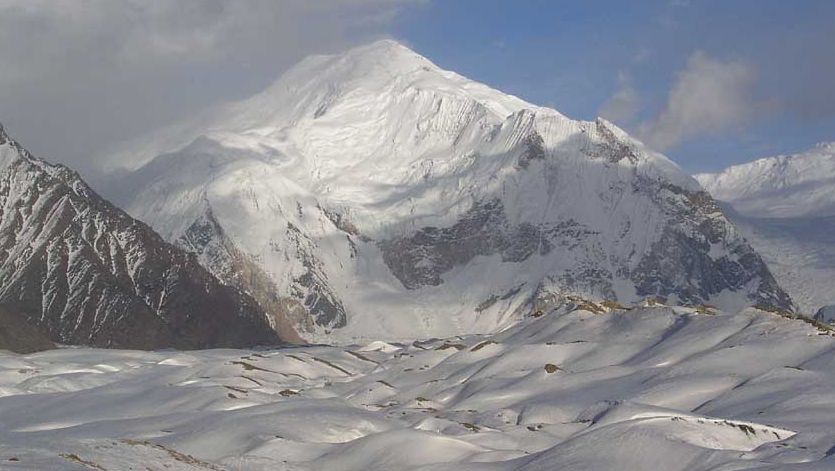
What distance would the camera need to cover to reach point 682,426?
53.7 meters

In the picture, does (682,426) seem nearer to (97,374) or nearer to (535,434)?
(535,434)

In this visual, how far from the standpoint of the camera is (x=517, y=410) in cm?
→ 9488

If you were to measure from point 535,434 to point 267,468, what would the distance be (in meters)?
22.8

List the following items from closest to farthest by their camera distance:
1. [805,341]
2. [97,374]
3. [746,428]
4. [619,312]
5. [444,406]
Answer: [746,428] < [805,341] < [444,406] < [619,312] < [97,374]

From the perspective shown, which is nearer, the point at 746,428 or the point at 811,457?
the point at 811,457

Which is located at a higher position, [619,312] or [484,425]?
[619,312]

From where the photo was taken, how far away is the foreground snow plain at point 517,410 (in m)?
49.7

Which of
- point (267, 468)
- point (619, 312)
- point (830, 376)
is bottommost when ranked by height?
point (267, 468)

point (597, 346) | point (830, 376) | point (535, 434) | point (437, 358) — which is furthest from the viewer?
point (437, 358)

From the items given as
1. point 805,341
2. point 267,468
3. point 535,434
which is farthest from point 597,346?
point 267,468

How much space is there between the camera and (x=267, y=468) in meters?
51.5

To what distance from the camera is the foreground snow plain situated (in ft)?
163

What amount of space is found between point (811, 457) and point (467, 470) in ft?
48.5

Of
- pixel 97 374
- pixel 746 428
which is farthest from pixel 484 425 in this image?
pixel 97 374
